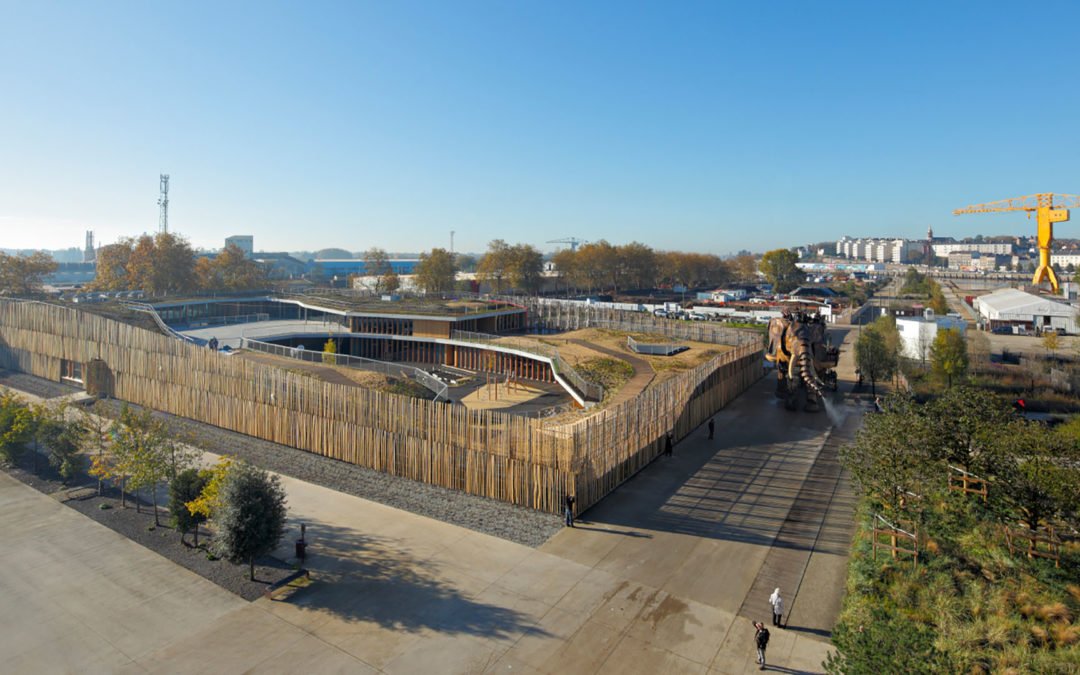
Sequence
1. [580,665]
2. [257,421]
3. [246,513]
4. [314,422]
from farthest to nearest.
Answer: [257,421] → [314,422] → [246,513] → [580,665]

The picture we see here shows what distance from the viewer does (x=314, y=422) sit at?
90.0 feet

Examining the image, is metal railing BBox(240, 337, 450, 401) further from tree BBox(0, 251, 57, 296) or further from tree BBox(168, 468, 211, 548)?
tree BBox(0, 251, 57, 296)

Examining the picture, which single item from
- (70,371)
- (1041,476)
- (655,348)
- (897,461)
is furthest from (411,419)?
(70,371)

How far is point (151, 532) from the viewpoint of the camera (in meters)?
19.8

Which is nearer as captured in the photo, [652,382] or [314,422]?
[314,422]

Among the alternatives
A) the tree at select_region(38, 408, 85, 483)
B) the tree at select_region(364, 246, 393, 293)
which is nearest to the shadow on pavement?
the tree at select_region(38, 408, 85, 483)

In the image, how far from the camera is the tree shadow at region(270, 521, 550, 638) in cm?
1455

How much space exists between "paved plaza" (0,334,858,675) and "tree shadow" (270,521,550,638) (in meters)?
0.05

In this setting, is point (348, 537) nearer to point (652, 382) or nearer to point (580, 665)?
point (580, 665)

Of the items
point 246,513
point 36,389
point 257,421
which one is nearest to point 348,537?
point 246,513

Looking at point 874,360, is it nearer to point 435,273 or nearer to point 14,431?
point 14,431

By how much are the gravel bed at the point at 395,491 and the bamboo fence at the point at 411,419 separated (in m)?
0.44

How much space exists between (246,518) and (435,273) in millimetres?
79027

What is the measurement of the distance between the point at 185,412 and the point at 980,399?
36.7 m
